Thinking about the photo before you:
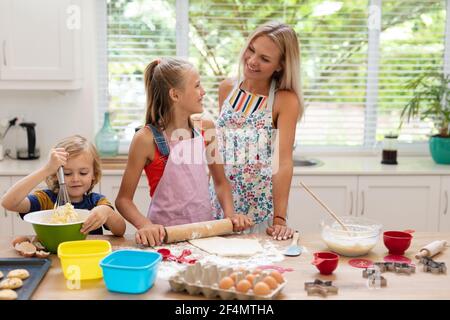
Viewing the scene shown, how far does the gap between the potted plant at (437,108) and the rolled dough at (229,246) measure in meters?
2.02

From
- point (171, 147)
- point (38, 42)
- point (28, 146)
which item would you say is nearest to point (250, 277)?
point (171, 147)

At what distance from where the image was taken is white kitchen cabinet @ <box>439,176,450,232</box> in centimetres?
341

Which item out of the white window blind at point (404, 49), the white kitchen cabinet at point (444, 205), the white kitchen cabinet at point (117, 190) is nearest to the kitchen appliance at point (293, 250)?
the white kitchen cabinet at point (117, 190)

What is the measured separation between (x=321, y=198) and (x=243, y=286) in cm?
199

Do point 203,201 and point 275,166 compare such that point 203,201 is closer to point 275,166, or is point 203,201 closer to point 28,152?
point 275,166

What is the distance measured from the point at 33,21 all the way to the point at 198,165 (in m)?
1.62

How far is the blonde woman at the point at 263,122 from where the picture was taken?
2.33 meters

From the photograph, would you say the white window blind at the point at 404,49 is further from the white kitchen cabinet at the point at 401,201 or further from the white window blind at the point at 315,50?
the white kitchen cabinet at the point at 401,201

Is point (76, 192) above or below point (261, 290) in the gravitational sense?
above

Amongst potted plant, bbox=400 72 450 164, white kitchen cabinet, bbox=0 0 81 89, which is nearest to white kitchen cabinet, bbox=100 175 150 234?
Result: white kitchen cabinet, bbox=0 0 81 89

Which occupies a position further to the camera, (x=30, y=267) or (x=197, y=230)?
(x=197, y=230)

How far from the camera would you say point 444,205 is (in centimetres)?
342

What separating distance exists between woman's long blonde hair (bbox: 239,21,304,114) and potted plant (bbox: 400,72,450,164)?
1452mm

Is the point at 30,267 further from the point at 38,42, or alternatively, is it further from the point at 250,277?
the point at 38,42
